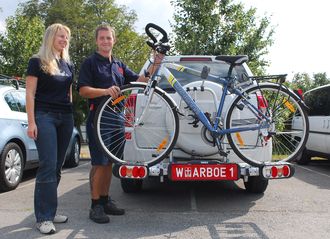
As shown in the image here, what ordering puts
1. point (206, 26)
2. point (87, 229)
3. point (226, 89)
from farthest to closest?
point (206, 26)
point (226, 89)
point (87, 229)

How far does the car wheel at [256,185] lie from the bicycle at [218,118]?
1028 millimetres

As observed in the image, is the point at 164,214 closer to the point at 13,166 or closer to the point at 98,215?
the point at 98,215

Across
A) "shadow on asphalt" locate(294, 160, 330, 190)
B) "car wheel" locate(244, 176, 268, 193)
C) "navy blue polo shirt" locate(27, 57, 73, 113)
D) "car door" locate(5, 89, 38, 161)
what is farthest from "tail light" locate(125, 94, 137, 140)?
"shadow on asphalt" locate(294, 160, 330, 190)

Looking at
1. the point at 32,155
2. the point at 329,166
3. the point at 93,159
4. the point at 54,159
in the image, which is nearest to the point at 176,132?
the point at 93,159

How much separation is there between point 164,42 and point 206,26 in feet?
30.1

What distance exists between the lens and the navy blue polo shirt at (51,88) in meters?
→ 4.11

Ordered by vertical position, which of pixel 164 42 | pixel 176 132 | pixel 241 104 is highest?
pixel 164 42

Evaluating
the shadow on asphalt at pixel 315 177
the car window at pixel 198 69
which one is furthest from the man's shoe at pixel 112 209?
the shadow on asphalt at pixel 315 177

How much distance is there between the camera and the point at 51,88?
4238 mm

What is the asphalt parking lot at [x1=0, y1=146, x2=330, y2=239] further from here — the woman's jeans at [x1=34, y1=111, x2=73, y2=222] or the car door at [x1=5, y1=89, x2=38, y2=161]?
the car door at [x1=5, y1=89, x2=38, y2=161]

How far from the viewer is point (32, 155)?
704 centimetres

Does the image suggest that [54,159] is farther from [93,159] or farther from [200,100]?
[200,100]

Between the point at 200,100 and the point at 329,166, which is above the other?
the point at 200,100

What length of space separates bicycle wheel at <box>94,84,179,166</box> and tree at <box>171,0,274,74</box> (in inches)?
347
